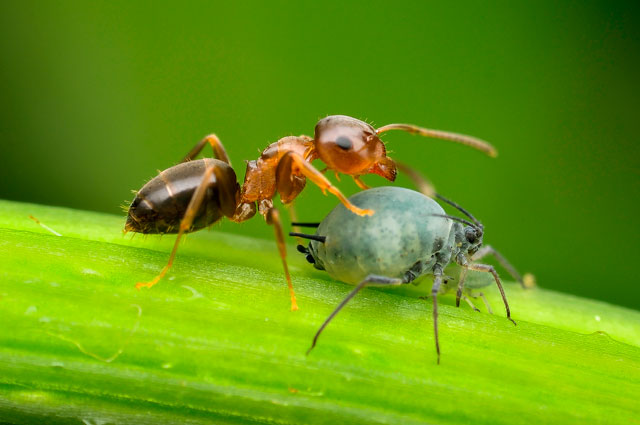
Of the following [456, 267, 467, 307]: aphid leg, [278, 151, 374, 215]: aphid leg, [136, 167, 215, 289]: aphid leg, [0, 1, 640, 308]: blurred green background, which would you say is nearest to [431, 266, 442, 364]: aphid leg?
[456, 267, 467, 307]: aphid leg

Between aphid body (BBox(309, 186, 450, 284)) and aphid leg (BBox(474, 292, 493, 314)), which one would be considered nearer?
aphid body (BBox(309, 186, 450, 284))

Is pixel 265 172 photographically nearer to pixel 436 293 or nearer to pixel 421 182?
pixel 421 182

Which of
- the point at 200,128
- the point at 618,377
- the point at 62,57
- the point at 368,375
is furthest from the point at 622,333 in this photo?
the point at 62,57

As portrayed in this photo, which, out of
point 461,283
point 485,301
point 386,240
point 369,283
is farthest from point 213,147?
point 485,301

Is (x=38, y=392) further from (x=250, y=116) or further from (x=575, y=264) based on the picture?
(x=575, y=264)

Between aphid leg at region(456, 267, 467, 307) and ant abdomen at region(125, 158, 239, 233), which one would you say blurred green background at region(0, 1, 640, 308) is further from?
aphid leg at region(456, 267, 467, 307)

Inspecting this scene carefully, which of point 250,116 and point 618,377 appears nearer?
point 618,377
